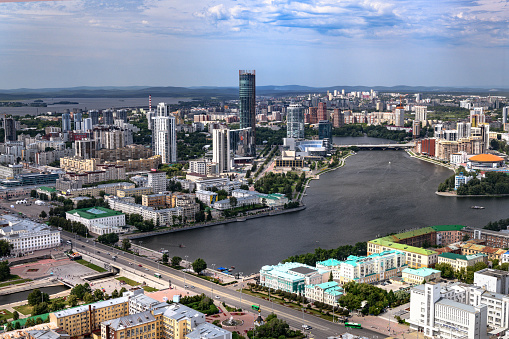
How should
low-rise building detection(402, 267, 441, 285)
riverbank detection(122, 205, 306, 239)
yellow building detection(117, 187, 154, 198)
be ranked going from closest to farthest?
low-rise building detection(402, 267, 441, 285) < riverbank detection(122, 205, 306, 239) < yellow building detection(117, 187, 154, 198)

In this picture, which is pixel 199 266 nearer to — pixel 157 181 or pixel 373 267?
pixel 373 267

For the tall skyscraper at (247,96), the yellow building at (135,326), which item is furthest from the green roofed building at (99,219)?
the tall skyscraper at (247,96)

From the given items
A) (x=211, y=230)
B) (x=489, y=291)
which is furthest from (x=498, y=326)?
(x=211, y=230)

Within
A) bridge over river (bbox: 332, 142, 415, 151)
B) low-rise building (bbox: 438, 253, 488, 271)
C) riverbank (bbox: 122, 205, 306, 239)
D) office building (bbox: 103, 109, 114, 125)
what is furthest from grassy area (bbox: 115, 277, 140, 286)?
office building (bbox: 103, 109, 114, 125)

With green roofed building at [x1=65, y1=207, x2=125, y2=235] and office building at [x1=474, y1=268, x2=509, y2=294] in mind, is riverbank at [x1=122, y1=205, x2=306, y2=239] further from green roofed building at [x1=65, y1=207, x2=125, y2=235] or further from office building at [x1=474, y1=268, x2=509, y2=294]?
office building at [x1=474, y1=268, x2=509, y2=294]

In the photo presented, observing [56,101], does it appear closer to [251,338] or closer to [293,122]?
[293,122]

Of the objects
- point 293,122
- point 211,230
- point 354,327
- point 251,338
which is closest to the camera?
point 251,338
